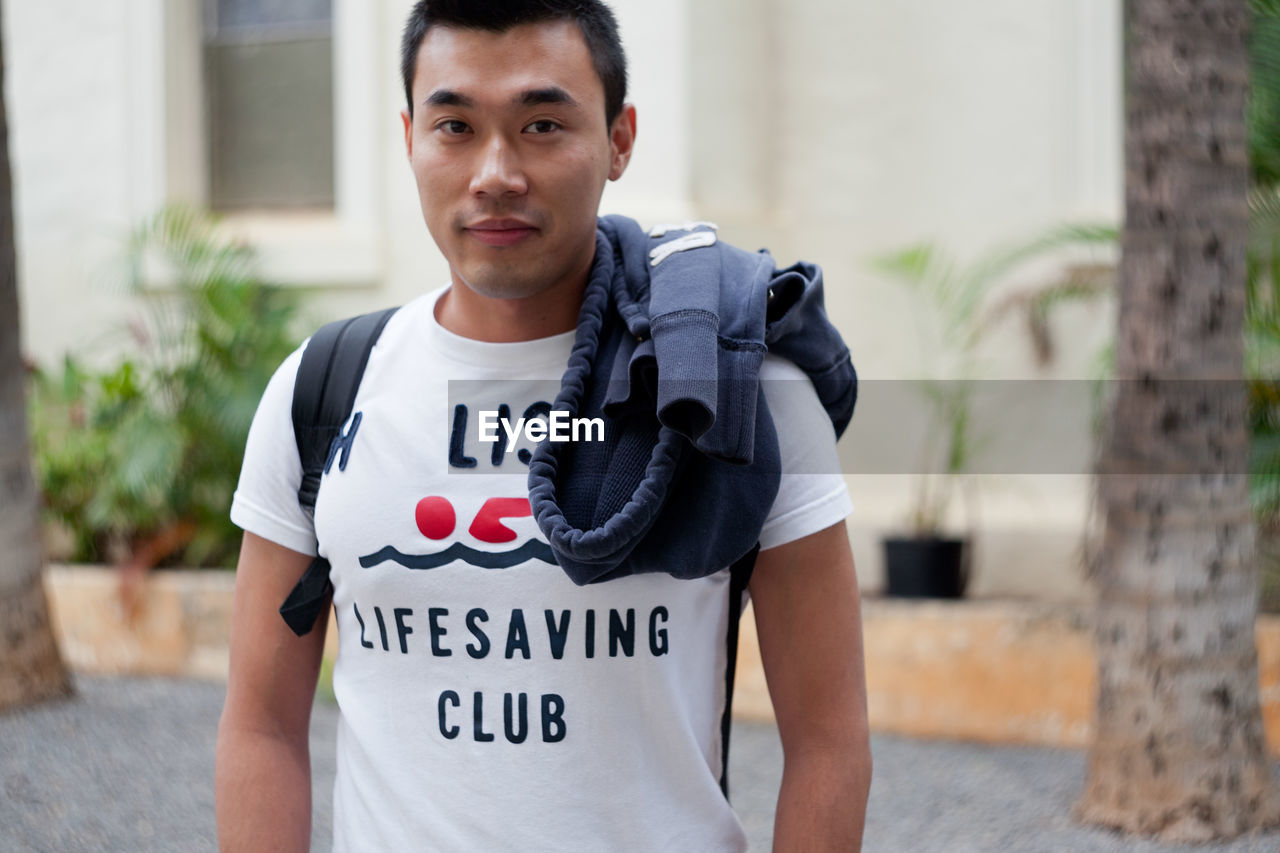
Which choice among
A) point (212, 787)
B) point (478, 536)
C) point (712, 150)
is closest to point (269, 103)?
point (712, 150)

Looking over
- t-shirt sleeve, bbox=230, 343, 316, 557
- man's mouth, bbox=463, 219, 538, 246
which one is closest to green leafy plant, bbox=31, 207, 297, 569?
t-shirt sleeve, bbox=230, 343, 316, 557

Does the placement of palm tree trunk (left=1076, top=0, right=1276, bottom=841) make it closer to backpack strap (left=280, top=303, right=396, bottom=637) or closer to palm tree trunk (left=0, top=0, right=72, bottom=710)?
backpack strap (left=280, top=303, right=396, bottom=637)

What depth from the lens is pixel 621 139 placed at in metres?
1.96

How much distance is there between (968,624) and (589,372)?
3403 millimetres

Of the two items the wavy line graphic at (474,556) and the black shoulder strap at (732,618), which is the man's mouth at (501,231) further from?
the black shoulder strap at (732,618)

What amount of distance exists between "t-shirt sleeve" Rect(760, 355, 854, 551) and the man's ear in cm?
39

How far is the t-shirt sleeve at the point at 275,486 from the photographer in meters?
1.88

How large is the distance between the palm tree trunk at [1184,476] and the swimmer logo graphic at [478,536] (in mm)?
2421

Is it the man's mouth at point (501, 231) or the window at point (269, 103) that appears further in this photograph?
the window at point (269, 103)

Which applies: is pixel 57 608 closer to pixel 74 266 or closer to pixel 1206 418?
pixel 74 266

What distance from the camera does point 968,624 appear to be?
4.83 m

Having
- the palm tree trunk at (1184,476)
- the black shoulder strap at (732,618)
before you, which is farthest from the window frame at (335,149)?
the black shoulder strap at (732,618)

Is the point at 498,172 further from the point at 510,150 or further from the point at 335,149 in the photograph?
the point at 335,149

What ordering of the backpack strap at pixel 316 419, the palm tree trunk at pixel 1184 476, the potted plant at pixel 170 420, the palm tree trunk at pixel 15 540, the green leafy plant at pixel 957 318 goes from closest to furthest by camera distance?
the backpack strap at pixel 316 419
the palm tree trunk at pixel 1184 476
the palm tree trunk at pixel 15 540
the green leafy plant at pixel 957 318
the potted plant at pixel 170 420
